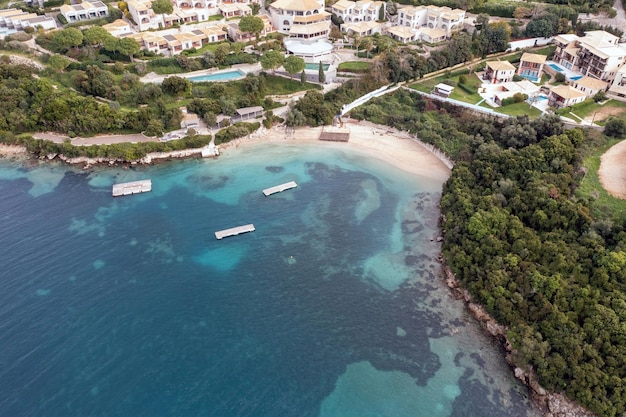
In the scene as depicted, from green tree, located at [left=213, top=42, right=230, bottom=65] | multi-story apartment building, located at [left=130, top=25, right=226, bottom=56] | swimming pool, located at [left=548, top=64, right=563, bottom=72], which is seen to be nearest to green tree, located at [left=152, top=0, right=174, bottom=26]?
multi-story apartment building, located at [left=130, top=25, right=226, bottom=56]

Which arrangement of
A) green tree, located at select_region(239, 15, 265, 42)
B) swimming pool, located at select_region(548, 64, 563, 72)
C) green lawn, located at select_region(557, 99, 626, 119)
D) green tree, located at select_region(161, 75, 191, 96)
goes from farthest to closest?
1. green tree, located at select_region(239, 15, 265, 42)
2. swimming pool, located at select_region(548, 64, 563, 72)
3. green tree, located at select_region(161, 75, 191, 96)
4. green lawn, located at select_region(557, 99, 626, 119)

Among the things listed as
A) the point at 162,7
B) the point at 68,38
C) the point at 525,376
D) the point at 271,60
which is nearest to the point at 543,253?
the point at 525,376

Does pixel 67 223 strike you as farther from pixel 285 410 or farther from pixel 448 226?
pixel 448 226

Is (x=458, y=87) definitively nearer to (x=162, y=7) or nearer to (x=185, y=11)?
(x=185, y=11)

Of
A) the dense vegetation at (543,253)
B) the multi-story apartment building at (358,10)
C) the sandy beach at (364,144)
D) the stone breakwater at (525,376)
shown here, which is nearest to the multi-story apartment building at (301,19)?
the multi-story apartment building at (358,10)

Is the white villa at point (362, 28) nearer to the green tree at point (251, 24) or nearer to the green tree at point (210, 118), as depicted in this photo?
the green tree at point (251, 24)

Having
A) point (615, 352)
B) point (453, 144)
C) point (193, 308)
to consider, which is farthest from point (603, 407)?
point (453, 144)

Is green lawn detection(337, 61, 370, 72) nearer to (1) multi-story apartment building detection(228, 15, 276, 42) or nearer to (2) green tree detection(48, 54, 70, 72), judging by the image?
(1) multi-story apartment building detection(228, 15, 276, 42)

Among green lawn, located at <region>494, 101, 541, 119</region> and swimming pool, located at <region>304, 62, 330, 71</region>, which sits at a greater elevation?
swimming pool, located at <region>304, 62, 330, 71</region>
